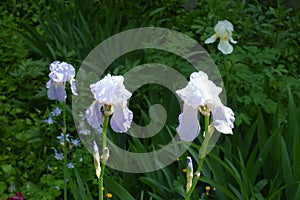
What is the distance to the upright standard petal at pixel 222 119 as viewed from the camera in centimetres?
126

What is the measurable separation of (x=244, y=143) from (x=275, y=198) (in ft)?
1.11

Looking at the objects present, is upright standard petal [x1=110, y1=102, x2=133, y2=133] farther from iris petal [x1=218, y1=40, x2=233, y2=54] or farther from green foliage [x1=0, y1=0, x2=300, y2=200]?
iris petal [x1=218, y1=40, x2=233, y2=54]

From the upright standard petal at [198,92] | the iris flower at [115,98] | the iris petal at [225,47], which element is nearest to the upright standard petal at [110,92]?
the iris flower at [115,98]

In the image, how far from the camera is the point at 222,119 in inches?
49.7

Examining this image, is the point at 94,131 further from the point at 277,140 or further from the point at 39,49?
the point at 39,49

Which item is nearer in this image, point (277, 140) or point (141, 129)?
point (277, 140)

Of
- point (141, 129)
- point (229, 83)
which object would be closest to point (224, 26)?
point (229, 83)

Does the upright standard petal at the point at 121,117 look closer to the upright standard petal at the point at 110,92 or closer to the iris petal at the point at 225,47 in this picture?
the upright standard petal at the point at 110,92

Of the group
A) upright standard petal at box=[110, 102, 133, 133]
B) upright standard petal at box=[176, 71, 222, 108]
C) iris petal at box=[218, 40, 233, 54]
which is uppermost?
upright standard petal at box=[176, 71, 222, 108]

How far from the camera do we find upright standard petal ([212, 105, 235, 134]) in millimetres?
1258

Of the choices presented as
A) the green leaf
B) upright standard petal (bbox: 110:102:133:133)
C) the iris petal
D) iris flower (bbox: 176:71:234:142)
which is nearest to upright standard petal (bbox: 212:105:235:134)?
iris flower (bbox: 176:71:234:142)

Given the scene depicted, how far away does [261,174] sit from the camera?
244cm

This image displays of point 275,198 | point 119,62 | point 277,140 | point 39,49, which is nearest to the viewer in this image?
point 275,198

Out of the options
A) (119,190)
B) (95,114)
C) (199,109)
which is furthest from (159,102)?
(199,109)
